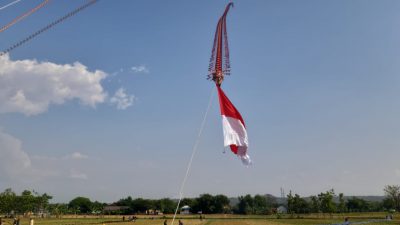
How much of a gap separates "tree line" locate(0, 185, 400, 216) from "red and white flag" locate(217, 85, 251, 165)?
290 ft

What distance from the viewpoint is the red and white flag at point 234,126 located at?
16.6 metres

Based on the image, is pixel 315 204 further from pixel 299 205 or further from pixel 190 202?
pixel 190 202

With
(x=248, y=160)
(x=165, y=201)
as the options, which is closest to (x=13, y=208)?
(x=165, y=201)

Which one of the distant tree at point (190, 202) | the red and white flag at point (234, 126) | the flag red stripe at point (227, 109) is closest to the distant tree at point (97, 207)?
the distant tree at point (190, 202)

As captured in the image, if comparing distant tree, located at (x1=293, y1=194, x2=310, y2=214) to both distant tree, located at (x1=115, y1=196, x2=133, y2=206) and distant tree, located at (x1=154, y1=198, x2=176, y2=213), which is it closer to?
distant tree, located at (x1=154, y1=198, x2=176, y2=213)

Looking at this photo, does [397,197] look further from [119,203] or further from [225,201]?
[119,203]

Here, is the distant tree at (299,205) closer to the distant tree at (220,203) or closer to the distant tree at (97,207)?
the distant tree at (220,203)

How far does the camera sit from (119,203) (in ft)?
647

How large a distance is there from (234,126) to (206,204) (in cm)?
14370

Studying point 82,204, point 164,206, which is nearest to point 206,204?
point 164,206

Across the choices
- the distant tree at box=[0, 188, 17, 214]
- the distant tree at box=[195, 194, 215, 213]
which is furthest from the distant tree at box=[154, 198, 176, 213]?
the distant tree at box=[0, 188, 17, 214]

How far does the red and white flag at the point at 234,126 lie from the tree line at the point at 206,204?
290 ft

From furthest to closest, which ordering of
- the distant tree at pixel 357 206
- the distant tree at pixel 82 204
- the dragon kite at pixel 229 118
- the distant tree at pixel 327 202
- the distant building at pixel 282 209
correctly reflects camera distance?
the distant tree at pixel 82 204, the distant building at pixel 282 209, the distant tree at pixel 357 206, the distant tree at pixel 327 202, the dragon kite at pixel 229 118

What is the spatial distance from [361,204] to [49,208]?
410ft
